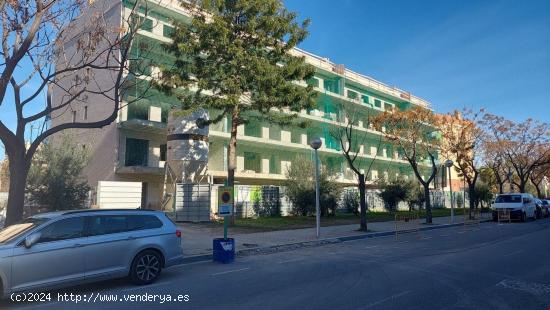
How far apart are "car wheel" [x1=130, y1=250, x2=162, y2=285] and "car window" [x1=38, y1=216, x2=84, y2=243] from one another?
1309mm

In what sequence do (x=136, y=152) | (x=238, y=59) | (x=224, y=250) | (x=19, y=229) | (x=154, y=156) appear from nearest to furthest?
1. (x=19, y=229)
2. (x=224, y=250)
3. (x=238, y=59)
4. (x=136, y=152)
5. (x=154, y=156)

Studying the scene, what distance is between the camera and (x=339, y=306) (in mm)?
6914

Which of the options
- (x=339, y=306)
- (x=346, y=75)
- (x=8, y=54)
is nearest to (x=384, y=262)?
(x=339, y=306)

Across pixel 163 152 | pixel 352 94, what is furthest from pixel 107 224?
pixel 352 94

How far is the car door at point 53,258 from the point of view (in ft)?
24.7

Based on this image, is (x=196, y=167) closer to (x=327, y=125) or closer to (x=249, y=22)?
(x=249, y=22)

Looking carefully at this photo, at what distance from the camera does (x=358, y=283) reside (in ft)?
28.8

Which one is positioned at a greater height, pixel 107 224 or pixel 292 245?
pixel 107 224

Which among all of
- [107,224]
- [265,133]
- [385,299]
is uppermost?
[265,133]

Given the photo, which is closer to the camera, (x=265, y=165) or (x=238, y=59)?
(x=238, y=59)

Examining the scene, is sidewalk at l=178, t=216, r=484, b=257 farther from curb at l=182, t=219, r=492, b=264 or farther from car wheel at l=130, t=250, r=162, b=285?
car wheel at l=130, t=250, r=162, b=285

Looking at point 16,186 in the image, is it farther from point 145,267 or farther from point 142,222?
point 145,267

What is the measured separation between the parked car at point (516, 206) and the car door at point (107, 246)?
93.5 feet

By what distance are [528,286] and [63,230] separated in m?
9.01
